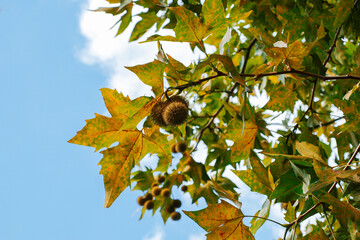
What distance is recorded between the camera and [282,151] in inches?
81.0

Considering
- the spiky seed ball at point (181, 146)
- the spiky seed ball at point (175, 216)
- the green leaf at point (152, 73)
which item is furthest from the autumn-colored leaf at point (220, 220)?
the spiky seed ball at point (175, 216)

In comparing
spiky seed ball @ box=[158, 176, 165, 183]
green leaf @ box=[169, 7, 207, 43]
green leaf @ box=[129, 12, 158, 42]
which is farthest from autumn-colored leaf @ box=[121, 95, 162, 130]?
spiky seed ball @ box=[158, 176, 165, 183]

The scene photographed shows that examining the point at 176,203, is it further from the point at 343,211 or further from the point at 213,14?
the point at 213,14

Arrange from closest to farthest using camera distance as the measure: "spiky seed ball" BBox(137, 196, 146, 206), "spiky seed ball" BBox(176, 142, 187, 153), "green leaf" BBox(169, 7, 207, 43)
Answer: "green leaf" BBox(169, 7, 207, 43) < "spiky seed ball" BBox(176, 142, 187, 153) < "spiky seed ball" BBox(137, 196, 146, 206)

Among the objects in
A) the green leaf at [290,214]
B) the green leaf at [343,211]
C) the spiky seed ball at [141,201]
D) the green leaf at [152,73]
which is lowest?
the green leaf at [343,211]

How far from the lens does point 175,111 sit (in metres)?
1.37

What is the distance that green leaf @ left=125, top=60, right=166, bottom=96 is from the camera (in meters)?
1.23

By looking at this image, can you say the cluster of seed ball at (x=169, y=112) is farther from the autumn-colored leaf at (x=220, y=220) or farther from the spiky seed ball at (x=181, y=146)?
the spiky seed ball at (x=181, y=146)

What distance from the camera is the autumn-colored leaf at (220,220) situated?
1.29 meters

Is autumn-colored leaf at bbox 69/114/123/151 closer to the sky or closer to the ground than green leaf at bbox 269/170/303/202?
closer to the sky

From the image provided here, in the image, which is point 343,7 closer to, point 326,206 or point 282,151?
point 282,151

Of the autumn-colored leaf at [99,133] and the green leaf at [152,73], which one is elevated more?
the green leaf at [152,73]

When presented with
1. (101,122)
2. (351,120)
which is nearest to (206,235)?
(101,122)

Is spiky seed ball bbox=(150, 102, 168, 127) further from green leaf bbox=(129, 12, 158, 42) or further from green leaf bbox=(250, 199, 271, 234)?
green leaf bbox=(129, 12, 158, 42)
